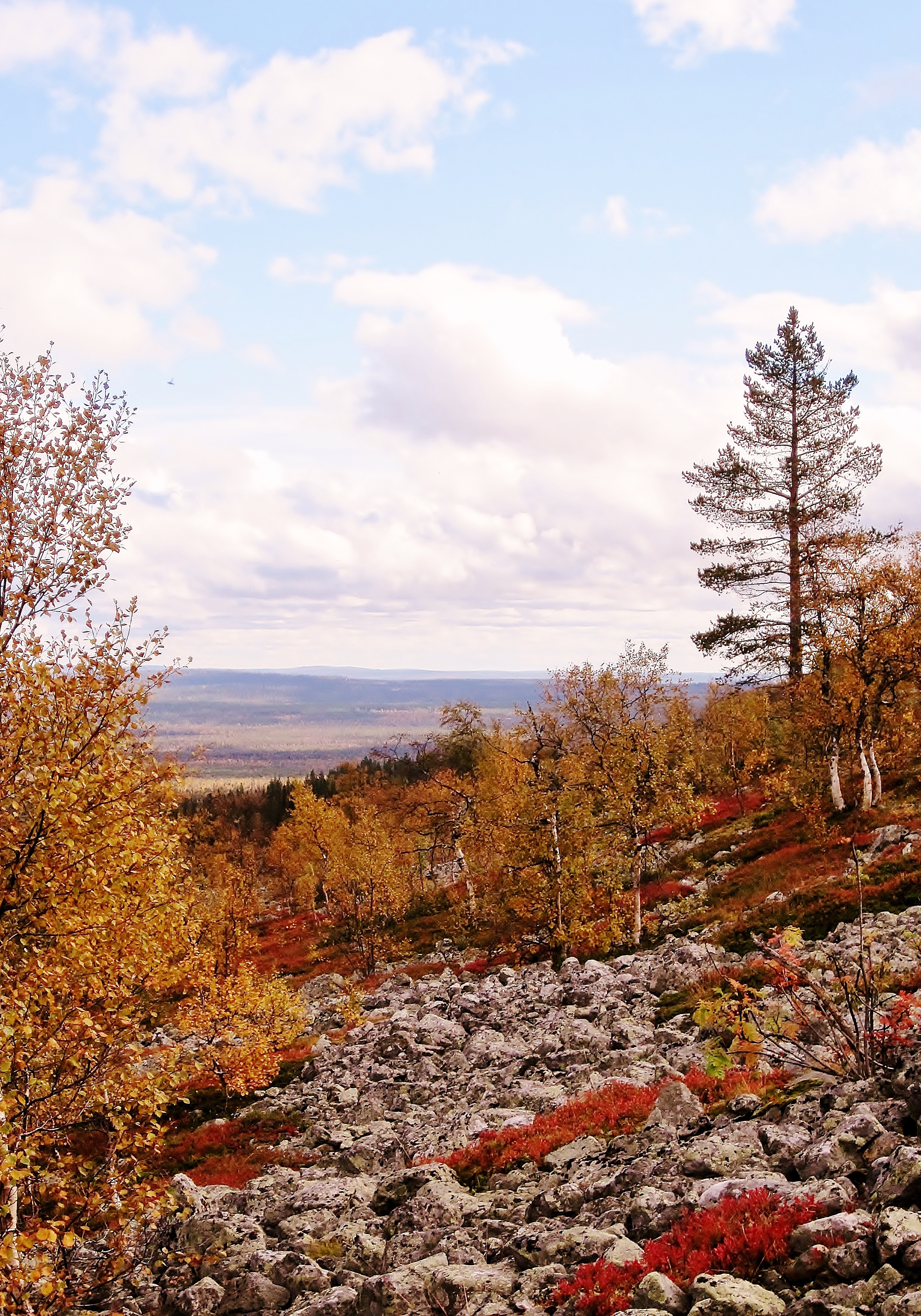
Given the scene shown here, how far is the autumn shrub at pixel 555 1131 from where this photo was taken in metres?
14.4

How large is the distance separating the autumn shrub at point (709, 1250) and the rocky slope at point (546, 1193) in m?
0.18

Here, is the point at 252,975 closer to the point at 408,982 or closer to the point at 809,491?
the point at 408,982

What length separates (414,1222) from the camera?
1255cm

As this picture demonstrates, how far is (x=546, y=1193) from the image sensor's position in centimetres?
1173

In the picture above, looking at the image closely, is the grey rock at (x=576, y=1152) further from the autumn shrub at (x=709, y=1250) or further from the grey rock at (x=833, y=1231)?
the grey rock at (x=833, y=1231)

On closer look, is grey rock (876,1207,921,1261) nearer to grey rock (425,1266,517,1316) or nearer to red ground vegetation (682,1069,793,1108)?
grey rock (425,1266,517,1316)

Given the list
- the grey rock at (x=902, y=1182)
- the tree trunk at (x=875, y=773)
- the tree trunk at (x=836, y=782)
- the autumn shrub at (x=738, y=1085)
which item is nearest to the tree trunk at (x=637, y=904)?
the tree trunk at (x=836, y=782)

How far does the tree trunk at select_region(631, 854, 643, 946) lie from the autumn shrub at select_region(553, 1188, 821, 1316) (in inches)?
890

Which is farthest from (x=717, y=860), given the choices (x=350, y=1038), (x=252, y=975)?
(x=252, y=975)

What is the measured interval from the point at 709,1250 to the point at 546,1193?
12.8ft

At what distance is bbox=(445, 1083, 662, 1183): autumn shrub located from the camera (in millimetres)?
14391

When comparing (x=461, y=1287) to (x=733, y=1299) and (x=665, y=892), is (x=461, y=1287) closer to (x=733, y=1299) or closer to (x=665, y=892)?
(x=733, y=1299)

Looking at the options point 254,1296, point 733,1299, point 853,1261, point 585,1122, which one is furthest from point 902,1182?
point 254,1296

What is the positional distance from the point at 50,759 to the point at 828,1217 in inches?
400
